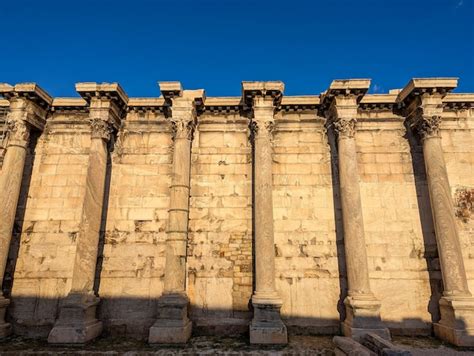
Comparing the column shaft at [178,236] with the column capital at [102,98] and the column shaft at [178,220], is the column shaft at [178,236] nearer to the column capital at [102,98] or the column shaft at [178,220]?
the column shaft at [178,220]

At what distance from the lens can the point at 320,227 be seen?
9.56 meters

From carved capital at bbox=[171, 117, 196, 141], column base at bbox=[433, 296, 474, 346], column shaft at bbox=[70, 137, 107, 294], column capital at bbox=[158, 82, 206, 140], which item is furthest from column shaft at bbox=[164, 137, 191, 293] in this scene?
column base at bbox=[433, 296, 474, 346]

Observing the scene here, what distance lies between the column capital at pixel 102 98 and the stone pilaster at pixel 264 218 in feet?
13.2

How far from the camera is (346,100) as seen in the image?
385 inches

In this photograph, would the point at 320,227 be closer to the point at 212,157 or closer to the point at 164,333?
the point at 212,157

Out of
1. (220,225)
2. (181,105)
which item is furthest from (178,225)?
(181,105)

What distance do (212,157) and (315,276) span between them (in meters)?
4.86

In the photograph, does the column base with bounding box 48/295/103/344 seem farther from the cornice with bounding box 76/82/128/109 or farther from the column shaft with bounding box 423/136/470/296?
the column shaft with bounding box 423/136/470/296

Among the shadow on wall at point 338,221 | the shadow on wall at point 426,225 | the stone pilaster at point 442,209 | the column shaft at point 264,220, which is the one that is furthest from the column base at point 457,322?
the column shaft at point 264,220

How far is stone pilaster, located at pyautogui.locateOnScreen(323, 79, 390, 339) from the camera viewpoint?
8.02 metres

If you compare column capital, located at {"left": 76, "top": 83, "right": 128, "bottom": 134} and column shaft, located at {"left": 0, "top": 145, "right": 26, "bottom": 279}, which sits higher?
column capital, located at {"left": 76, "top": 83, "right": 128, "bottom": 134}

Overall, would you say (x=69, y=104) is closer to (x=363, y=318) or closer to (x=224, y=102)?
(x=224, y=102)

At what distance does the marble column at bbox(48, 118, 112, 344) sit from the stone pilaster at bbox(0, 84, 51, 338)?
6.70 ft

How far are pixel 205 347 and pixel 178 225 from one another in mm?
3181
